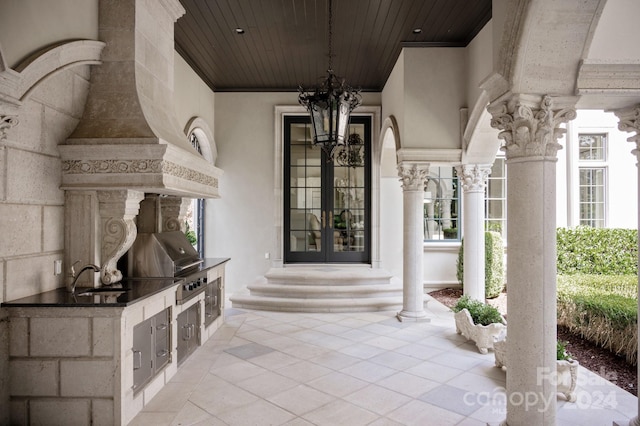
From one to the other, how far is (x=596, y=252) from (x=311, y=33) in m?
7.25

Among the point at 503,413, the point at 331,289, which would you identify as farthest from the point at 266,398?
the point at 331,289

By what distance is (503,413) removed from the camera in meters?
3.29

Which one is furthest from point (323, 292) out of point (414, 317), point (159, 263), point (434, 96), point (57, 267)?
point (57, 267)

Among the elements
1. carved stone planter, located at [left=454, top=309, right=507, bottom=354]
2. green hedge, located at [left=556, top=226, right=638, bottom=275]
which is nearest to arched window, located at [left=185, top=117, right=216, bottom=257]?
carved stone planter, located at [left=454, top=309, right=507, bottom=354]

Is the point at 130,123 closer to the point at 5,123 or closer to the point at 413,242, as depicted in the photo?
the point at 5,123

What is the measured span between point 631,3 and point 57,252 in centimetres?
478

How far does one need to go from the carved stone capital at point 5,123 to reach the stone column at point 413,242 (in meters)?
4.79

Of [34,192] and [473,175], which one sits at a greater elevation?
[473,175]

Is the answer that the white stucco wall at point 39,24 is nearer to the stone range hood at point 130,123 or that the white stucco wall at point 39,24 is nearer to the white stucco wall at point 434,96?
the stone range hood at point 130,123

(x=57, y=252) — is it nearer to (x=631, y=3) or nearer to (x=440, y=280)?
(x=631, y=3)

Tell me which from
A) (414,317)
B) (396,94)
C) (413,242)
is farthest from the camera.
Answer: (396,94)

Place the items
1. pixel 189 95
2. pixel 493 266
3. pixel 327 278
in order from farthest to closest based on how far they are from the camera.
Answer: pixel 493 266 < pixel 327 278 < pixel 189 95

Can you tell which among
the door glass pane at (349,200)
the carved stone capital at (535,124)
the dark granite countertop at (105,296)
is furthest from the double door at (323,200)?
the carved stone capital at (535,124)

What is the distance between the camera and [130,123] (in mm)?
3674
